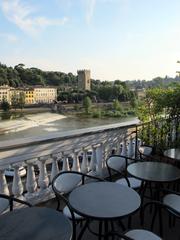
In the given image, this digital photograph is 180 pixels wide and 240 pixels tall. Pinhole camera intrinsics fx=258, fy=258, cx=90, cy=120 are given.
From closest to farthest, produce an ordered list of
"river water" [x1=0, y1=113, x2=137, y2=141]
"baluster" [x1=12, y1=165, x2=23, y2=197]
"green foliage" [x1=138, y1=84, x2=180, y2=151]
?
"baluster" [x1=12, y1=165, x2=23, y2=197]
"green foliage" [x1=138, y1=84, x2=180, y2=151]
"river water" [x1=0, y1=113, x2=137, y2=141]

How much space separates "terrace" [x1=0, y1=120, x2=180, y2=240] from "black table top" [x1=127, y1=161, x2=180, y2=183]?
50cm

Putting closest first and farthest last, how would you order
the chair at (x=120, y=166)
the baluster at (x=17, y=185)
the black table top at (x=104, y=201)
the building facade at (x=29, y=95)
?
1. the black table top at (x=104, y=201)
2. the baluster at (x=17, y=185)
3. the chair at (x=120, y=166)
4. the building facade at (x=29, y=95)

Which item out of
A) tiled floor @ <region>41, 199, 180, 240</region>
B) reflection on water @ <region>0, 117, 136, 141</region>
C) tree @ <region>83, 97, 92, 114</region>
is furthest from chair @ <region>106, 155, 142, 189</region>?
tree @ <region>83, 97, 92, 114</region>

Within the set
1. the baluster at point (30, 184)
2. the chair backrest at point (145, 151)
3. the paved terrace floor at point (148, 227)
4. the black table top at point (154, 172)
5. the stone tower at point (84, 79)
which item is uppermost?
the stone tower at point (84, 79)

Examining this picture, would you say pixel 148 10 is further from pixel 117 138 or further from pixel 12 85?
pixel 12 85

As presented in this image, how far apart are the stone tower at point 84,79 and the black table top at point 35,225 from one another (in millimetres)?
63394

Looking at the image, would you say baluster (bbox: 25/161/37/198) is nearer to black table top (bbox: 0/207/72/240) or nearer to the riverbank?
black table top (bbox: 0/207/72/240)

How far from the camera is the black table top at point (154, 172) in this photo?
2.32 m

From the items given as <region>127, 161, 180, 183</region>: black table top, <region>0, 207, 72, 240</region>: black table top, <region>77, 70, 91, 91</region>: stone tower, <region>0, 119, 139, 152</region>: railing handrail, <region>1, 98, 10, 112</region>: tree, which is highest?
<region>77, 70, 91, 91</region>: stone tower

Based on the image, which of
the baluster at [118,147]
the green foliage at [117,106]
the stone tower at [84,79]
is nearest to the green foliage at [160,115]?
the baluster at [118,147]

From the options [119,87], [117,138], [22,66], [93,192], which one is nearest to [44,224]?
[93,192]

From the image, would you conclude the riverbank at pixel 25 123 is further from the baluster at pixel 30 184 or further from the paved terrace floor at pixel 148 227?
the paved terrace floor at pixel 148 227

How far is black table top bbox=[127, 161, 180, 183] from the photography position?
7.61 ft

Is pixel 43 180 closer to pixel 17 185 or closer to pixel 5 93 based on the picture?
pixel 17 185
